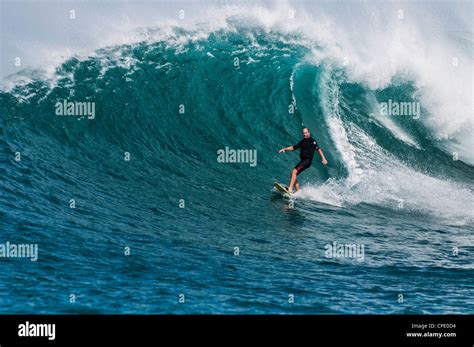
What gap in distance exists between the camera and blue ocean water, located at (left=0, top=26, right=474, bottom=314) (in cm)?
Result: 834

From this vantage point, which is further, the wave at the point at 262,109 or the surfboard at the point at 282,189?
the wave at the point at 262,109

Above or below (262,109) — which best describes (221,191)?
below

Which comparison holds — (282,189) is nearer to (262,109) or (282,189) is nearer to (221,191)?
(221,191)

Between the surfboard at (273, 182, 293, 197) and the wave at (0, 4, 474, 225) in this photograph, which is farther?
the wave at (0, 4, 474, 225)

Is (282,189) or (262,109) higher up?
(262,109)

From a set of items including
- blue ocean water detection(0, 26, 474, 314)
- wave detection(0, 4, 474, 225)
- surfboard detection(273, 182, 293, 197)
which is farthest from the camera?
wave detection(0, 4, 474, 225)

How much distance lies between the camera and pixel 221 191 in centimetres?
1404

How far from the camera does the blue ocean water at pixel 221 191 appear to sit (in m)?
A: 8.34

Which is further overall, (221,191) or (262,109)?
(262,109)

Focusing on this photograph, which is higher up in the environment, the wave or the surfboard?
the wave

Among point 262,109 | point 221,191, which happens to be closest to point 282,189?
point 221,191

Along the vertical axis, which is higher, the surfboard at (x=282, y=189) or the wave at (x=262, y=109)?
the wave at (x=262, y=109)

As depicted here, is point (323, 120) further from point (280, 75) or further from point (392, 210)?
point (392, 210)

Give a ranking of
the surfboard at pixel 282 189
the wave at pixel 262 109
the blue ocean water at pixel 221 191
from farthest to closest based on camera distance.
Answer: the wave at pixel 262 109 < the surfboard at pixel 282 189 < the blue ocean water at pixel 221 191
